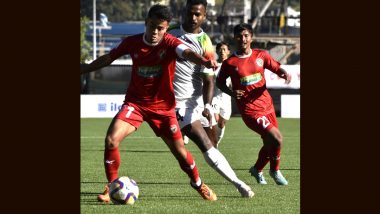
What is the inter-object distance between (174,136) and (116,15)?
7054 cm

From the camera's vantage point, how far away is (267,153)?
11344mm

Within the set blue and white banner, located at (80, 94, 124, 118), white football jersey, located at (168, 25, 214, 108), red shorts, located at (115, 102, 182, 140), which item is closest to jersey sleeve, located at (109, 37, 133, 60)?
red shorts, located at (115, 102, 182, 140)

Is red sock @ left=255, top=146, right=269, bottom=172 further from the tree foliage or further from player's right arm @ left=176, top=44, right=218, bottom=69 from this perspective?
the tree foliage

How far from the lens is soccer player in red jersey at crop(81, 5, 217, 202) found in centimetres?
835

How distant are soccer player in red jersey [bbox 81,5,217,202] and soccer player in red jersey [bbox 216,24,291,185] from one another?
2.56 metres

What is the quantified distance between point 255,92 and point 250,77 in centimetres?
20

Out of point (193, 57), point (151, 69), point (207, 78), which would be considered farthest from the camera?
point (207, 78)

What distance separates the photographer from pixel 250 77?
11250 mm

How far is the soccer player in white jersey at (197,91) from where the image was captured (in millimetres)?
9156

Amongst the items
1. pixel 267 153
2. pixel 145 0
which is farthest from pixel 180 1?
pixel 267 153

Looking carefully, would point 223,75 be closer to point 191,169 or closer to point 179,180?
point 179,180

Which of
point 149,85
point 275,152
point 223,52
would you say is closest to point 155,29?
point 149,85

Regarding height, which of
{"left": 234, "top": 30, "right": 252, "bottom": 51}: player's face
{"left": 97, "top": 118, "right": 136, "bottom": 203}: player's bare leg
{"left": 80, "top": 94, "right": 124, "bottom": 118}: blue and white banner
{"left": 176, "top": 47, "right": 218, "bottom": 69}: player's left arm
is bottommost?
{"left": 80, "top": 94, "right": 124, "bottom": 118}: blue and white banner
